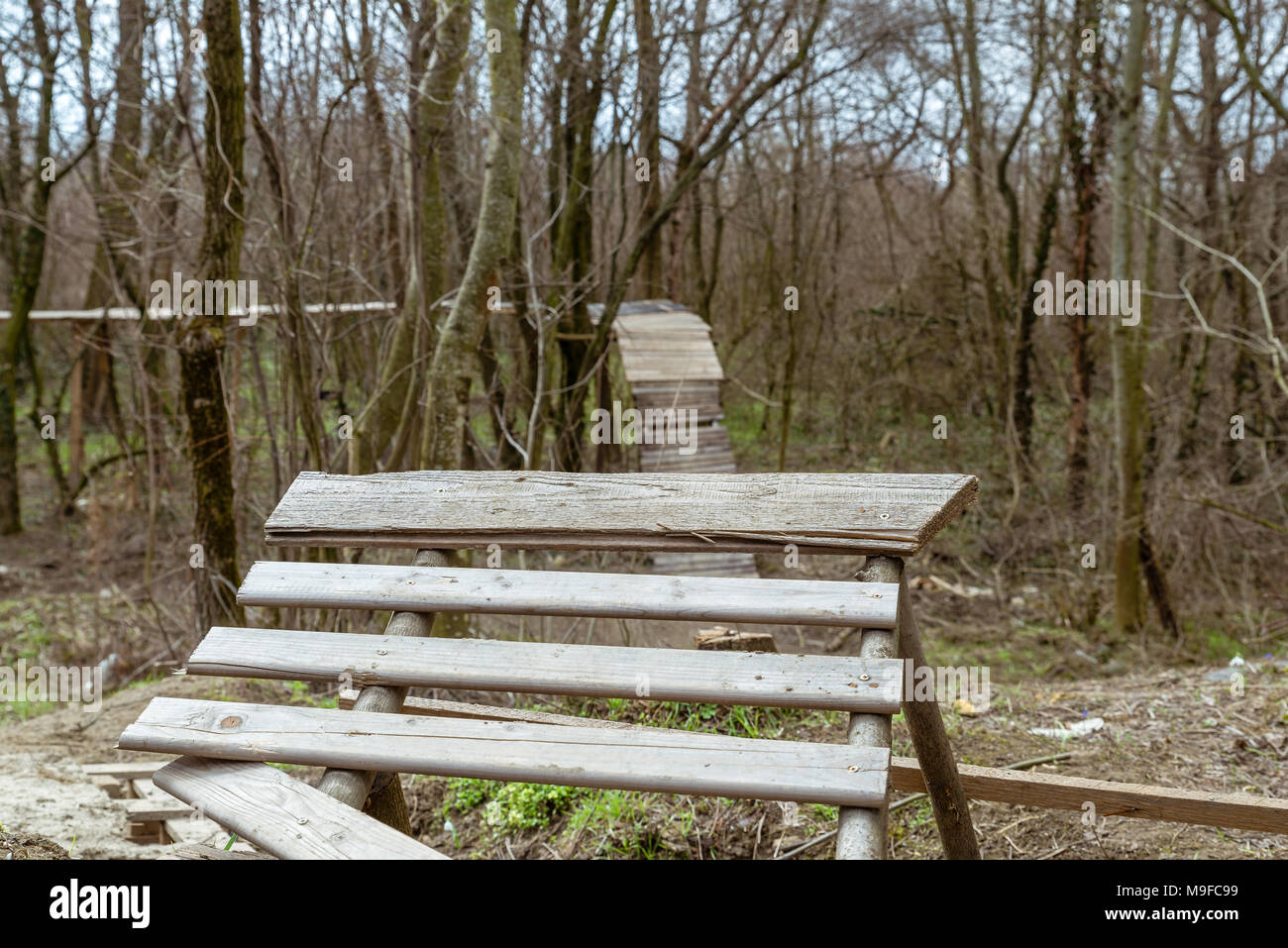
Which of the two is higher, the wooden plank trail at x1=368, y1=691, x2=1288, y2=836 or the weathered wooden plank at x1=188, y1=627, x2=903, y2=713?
the weathered wooden plank at x1=188, y1=627, x2=903, y2=713

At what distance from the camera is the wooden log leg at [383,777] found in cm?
204

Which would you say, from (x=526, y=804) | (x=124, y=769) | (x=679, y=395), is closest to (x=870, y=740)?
(x=526, y=804)

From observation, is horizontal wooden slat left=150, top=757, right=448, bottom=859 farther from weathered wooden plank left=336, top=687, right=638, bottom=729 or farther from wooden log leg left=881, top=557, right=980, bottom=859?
wooden log leg left=881, top=557, right=980, bottom=859

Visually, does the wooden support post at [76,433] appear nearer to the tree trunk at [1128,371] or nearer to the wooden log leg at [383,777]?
the tree trunk at [1128,371]

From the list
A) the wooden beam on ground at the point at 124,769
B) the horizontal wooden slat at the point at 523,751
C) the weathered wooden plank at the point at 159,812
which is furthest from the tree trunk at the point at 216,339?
the horizontal wooden slat at the point at 523,751

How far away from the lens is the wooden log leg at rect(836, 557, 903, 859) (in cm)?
177

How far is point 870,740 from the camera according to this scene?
1958mm

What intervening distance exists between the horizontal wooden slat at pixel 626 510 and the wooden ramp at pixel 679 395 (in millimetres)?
6216

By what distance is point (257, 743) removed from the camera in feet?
6.98

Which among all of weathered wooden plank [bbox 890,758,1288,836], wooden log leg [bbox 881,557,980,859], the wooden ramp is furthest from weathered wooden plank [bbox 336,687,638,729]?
the wooden ramp

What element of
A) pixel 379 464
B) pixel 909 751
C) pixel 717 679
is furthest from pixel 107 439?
pixel 717 679

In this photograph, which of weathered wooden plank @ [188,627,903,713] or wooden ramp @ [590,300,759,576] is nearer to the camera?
weathered wooden plank @ [188,627,903,713]

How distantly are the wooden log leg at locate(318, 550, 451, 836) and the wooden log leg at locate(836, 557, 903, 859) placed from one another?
883 millimetres
